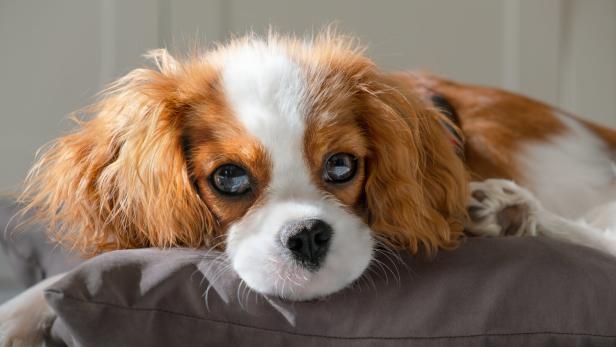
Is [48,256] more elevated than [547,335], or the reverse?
[547,335]

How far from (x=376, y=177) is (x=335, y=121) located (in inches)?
5.9

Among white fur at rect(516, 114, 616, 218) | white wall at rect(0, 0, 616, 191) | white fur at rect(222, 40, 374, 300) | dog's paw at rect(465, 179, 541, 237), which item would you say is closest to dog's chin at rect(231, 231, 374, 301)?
white fur at rect(222, 40, 374, 300)

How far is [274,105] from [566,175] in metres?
0.88

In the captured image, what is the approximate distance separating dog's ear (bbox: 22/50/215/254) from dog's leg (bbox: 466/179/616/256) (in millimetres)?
579

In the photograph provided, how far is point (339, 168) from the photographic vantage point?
52.7 inches

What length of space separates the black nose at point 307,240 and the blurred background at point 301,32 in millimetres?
1216

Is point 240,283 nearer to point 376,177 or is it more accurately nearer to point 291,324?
point 291,324

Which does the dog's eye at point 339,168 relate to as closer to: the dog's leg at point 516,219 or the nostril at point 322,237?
the nostril at point 322,237

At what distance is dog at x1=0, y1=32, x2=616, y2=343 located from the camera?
1.23 meters

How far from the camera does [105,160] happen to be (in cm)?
143

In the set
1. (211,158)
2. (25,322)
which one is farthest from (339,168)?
(25,322)

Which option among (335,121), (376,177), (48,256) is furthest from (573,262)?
(48,256)

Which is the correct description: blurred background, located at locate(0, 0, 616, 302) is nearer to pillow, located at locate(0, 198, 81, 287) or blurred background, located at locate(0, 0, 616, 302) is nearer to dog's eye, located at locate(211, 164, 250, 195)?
pillow, located at locate(0, 198, 81, 287)

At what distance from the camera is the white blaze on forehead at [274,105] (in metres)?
1.27
